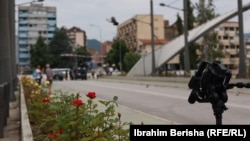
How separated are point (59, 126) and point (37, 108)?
4.40 metres

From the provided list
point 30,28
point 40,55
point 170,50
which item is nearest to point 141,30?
point 40,55

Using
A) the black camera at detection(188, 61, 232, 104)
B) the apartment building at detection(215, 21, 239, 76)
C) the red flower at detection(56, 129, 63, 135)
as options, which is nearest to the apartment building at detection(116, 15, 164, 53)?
the apartment building at detection(215, 21, 239, 76)

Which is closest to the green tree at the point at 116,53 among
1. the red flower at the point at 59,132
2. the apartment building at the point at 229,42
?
the apartment building at the point at 229,42

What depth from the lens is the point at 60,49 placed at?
124 m

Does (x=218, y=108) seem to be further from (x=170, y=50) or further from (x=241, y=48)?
(x=170, y=50)

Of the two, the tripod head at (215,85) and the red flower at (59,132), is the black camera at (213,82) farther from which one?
the red flower at (59,132)

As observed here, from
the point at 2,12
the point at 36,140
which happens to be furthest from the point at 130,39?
the point at 36,140

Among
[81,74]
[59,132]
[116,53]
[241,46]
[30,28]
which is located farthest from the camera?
[30,28]

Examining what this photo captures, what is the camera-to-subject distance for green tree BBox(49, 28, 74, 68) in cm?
12238

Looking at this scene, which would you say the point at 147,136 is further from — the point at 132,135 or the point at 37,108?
the point at 37,108

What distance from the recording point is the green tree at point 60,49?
12238 centimetres

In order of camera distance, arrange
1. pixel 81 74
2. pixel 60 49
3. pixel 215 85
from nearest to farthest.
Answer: pixel 215 85 → pixel 81 74 → pixel 60 49

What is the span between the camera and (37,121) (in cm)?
832

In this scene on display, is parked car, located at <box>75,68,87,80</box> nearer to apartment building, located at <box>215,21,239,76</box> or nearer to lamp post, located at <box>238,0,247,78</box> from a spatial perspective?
lamp post, located at <box>238,0,247,78</box>
